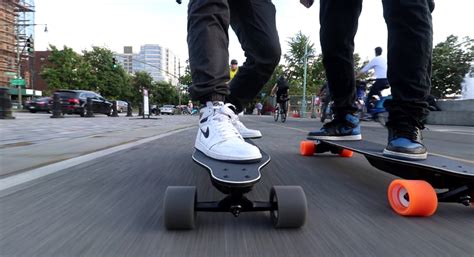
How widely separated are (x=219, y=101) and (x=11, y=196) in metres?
0.93

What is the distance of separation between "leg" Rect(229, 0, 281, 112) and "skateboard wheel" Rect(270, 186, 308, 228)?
1.33m

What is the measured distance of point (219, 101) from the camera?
1623 millimetres

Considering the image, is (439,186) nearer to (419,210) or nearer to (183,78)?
(419,210)

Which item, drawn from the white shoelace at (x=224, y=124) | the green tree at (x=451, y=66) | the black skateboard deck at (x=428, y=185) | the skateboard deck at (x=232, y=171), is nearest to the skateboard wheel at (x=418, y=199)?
the black skateboard deck at (x=428, y=185)

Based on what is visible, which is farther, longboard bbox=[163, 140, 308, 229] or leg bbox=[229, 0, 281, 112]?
leg bbox=[229, 0, 281, 112]

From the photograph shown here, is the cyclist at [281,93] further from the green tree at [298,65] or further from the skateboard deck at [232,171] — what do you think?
the green tree at [298,65]

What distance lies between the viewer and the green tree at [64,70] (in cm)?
4438

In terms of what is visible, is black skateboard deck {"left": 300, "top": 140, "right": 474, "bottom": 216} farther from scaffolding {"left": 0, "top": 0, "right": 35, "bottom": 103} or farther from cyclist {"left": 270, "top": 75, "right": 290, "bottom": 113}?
scaffolding {"left": 0, "top": 0, "right": 35, "bottom": 103}

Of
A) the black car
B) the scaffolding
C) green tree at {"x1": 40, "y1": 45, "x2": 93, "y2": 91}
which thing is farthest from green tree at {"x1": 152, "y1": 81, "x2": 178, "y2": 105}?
the black car

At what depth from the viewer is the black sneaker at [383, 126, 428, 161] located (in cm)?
146

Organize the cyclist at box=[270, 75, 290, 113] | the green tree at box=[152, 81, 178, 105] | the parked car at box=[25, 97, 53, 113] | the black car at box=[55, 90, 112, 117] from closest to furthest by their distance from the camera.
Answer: the cyclist at box=[270, 75, 290, 113] → the black car at box=[55, 90, 112, 117] → the parked car at box=[25, 97, 53, 113] → the green tree at box=[152, 81, 178, 105]

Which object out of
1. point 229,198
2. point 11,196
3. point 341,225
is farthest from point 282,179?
point 11,196

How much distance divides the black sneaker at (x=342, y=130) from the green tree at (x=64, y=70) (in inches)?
1888

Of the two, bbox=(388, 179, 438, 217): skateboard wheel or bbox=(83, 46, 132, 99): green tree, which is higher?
bbox=(83, 46, 132, 99): green tree
